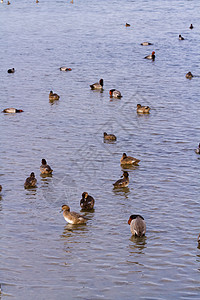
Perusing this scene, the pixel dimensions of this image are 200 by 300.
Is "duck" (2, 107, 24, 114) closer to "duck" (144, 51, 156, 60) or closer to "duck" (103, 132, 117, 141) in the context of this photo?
"duck" (103, 132, 117, 141)

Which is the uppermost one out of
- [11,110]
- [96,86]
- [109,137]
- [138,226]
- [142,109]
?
[96,86]

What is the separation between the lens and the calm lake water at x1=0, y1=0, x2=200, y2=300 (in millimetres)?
13828

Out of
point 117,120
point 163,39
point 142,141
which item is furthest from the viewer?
point 163,39

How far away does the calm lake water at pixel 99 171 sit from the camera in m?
13.8

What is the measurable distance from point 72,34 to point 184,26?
12.2 metres

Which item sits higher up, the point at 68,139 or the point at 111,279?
the point at 68,139

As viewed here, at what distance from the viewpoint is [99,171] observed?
21.4 meters

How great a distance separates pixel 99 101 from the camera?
3219cm

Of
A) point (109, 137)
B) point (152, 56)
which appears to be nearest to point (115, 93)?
point (109, 137)

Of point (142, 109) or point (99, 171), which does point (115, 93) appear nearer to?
point (142, 109)

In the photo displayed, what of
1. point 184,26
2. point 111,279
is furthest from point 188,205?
point 184,26

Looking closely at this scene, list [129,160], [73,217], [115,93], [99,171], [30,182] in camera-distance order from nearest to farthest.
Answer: [73,217]
[30,182]
[99,171]
[129,160]
[115,93]

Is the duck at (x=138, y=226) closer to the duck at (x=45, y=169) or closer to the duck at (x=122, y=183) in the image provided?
the duck at (x=122, y=183)

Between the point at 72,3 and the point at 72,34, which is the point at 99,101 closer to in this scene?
the point at 72,34
